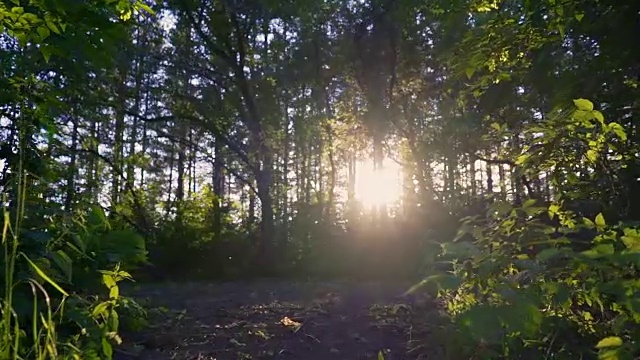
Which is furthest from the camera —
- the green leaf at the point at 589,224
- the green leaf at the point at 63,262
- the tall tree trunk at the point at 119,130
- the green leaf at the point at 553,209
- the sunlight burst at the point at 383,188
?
the sunlight burst at the point at 383,188

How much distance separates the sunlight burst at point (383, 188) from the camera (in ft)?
58.4

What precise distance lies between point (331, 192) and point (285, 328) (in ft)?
54.7

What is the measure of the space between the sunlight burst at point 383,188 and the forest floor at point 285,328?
10.00 metres

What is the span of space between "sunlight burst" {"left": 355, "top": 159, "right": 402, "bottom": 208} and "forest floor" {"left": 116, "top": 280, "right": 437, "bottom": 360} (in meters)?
10.00

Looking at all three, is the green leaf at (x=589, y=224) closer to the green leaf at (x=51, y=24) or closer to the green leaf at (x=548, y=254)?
the green leaf at (x=548, y=254)

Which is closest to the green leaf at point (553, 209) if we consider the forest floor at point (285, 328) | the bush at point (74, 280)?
the bush at point (74, 280)

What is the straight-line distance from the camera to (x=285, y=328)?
16.3 feet

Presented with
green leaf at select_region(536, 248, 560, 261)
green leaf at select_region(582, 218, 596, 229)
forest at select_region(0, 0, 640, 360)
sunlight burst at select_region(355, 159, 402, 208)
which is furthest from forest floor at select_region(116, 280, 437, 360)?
sunlight burst at select_region(355, 159, 402, 208)

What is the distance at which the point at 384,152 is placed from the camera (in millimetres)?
18125

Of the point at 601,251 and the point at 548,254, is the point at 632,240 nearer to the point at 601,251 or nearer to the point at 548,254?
the point at 601,251

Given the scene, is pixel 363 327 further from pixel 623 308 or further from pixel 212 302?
pixel 623 308

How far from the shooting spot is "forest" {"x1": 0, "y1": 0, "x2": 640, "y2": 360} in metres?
1.61

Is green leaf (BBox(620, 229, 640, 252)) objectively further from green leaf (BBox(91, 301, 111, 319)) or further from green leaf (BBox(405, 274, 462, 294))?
green leaf (BBox(91, 301, 111, 319))

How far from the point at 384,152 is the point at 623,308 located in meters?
16.7
